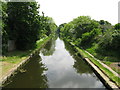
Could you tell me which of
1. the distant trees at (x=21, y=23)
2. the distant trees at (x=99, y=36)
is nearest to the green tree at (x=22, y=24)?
the distant trees at (x=21, y=23)

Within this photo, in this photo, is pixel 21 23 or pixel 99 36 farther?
pixel 99 36

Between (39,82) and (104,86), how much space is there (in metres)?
4.32

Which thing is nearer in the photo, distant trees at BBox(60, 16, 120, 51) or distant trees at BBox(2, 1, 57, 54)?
distant trees at BBox(60, 16, 120, 51)

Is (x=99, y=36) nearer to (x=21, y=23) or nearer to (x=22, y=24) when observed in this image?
(x=22, y=24)

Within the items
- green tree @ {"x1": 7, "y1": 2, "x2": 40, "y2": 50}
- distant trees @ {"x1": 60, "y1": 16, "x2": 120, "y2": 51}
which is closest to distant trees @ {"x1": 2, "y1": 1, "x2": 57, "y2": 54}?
green tree @ {"x1": 7, "y1": 2, "x2": 40, "y2": 50}

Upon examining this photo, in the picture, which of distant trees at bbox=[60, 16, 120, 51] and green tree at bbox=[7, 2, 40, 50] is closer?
distant trees at bbox=[60, 16, 120, 51]

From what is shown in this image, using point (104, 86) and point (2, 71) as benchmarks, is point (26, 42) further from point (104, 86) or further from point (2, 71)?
point (104, 86)

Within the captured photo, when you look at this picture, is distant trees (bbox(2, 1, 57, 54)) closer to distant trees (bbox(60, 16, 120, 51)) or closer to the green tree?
the green tree

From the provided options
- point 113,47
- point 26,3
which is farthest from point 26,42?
point 113,47

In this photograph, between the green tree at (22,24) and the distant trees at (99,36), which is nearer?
the distant trees at (99,36)

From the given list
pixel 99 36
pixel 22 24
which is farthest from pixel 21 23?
pixel 99 36

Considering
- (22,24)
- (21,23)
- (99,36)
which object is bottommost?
(99,36)

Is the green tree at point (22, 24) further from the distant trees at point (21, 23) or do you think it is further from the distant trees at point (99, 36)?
the distant trees at point (99, 36)

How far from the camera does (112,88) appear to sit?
302 inches
